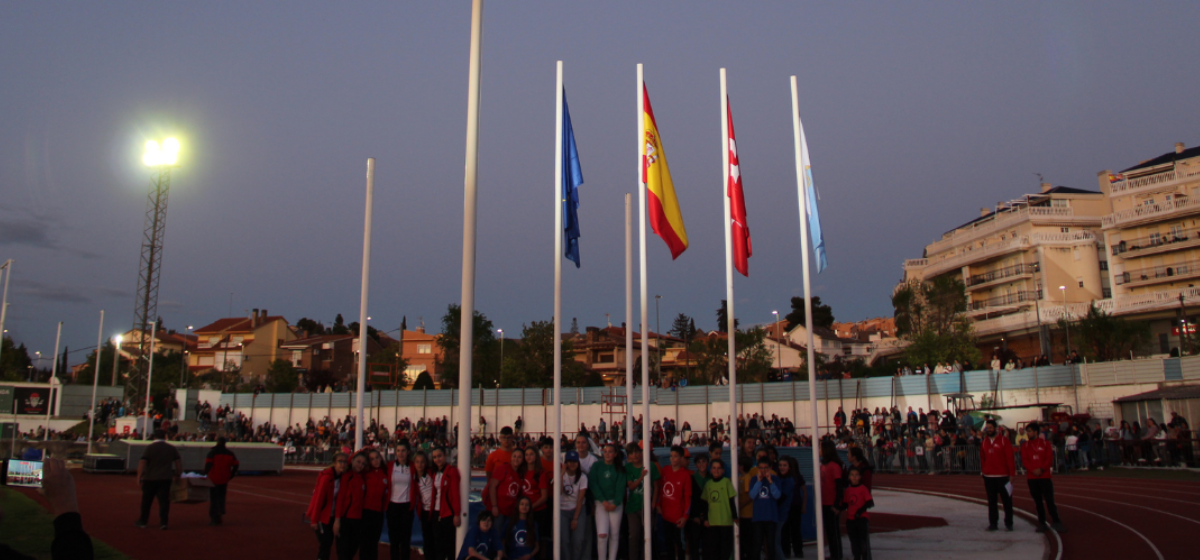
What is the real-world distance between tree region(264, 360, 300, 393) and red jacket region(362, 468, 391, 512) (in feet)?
252

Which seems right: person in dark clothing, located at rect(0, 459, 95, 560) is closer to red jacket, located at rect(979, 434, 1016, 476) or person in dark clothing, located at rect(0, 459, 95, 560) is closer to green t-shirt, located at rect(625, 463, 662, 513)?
green t-shirt, located at rect(625, 463, 662, 513)

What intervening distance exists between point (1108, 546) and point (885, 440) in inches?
702

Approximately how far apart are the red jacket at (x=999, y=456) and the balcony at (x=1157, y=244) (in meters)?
58.4

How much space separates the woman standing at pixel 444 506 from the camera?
9.39 m

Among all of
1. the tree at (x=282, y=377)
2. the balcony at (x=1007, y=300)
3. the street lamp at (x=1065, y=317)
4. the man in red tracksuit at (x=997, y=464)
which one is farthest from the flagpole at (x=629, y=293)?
the tree at (x=282, y=377)

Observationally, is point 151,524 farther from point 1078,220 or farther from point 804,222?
point 1078,220

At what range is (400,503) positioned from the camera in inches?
395

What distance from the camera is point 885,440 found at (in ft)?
99.1

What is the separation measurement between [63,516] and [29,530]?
529 inches

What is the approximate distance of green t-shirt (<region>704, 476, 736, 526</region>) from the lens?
32.9 feet

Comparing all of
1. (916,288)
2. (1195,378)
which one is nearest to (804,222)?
(1195,378)

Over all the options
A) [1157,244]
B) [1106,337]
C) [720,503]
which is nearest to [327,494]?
[720,503]

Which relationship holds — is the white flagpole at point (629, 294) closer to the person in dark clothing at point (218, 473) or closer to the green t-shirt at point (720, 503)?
the green t-shirt at point (720, 503)

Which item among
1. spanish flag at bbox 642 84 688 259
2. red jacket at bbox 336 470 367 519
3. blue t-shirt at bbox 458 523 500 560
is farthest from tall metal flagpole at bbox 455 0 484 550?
A: spanish flag at bbox 642 84 688 259
